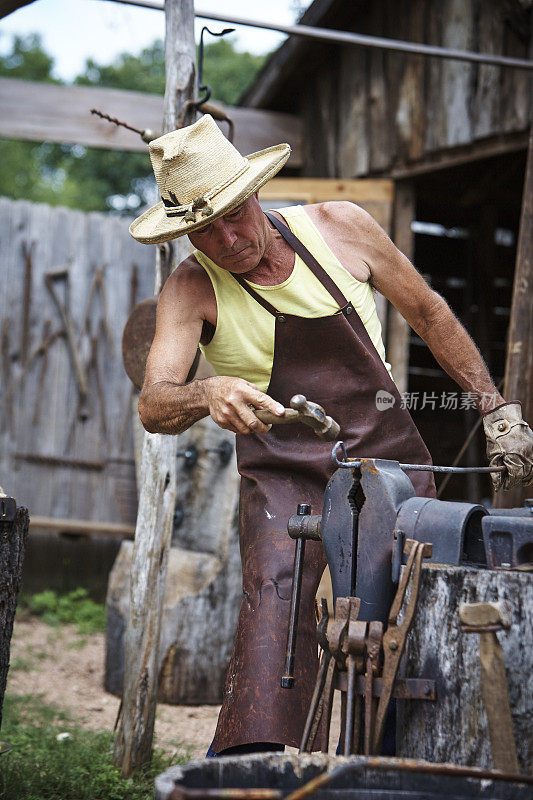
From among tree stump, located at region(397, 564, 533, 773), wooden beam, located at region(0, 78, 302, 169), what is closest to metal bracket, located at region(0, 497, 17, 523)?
tree stump, located at region(397, 564, 533, 773)

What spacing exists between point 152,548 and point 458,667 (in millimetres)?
2038

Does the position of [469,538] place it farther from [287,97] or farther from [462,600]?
[287,97]

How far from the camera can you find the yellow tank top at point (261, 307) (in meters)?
2.71

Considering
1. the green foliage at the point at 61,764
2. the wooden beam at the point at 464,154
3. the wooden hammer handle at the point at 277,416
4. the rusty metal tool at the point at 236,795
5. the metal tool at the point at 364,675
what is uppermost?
the wooden beam at the point at 464,154

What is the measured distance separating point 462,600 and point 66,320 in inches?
201

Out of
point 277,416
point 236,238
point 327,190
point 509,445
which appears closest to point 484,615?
point 277,416

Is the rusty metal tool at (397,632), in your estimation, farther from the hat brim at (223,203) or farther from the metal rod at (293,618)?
the hat brim at (223,203)

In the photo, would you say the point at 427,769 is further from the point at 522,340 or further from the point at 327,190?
the point at 327,190

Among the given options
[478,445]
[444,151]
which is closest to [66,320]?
[444,151]

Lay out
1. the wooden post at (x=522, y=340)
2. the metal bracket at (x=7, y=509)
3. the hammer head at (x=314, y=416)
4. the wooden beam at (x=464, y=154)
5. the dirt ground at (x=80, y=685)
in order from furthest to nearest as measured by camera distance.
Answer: the wooden beam at (x=464, y=154) → the wooden post at (x=522, y=340) → the dirt ground at (x=80, y=685) → the metal bracket at (x=7, y=509) → the hammer head at (x=314, y=416)

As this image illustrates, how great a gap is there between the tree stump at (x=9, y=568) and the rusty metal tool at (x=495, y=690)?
1.64 metres

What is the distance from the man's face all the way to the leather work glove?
90cm

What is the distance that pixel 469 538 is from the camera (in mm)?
1968

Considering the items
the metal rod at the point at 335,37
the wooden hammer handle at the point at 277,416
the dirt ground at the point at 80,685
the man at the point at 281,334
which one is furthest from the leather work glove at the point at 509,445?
the metal rod at the point at 335,37
